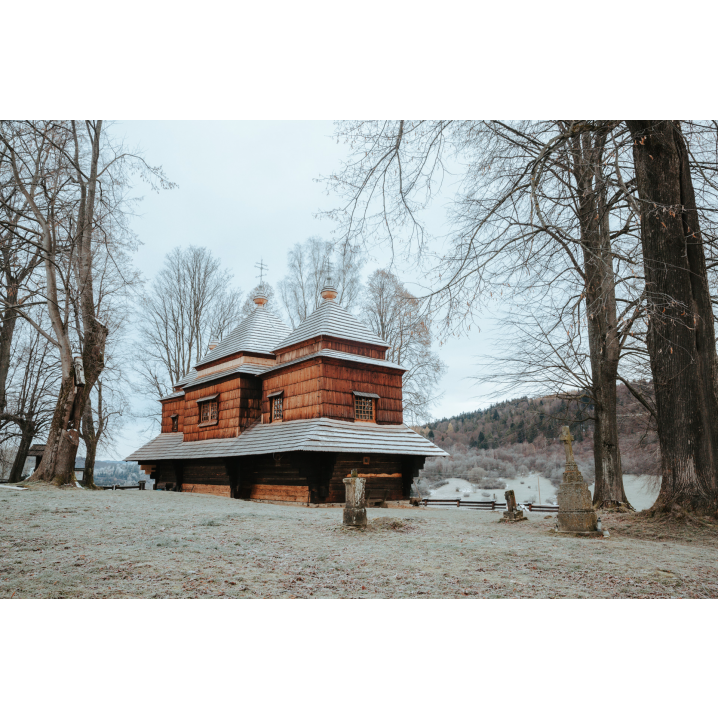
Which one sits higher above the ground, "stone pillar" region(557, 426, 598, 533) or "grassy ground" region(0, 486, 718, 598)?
"stone pillar" region(557, 426, 598, 533)

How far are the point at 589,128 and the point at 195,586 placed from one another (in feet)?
26.0

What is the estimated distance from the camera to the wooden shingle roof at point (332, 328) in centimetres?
1640

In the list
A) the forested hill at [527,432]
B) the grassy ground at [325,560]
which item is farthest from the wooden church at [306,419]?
the grassy ground at [325,560]

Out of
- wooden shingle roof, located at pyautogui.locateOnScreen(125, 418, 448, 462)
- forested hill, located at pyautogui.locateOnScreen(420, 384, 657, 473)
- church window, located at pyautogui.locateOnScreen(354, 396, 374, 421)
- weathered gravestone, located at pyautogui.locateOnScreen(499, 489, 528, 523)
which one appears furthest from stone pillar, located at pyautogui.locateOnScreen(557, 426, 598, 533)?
church window, located at pyautogui.locateOnScreen(354, 396, 374, 421)

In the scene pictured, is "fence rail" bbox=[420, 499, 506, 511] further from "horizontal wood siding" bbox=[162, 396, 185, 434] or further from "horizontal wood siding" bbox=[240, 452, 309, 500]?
"horizontal wood siding" bbox=[162, 396, 185, 434]

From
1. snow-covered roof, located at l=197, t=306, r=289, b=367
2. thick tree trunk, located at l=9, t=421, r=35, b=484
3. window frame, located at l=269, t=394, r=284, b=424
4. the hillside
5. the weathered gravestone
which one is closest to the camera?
the weathered gravestone

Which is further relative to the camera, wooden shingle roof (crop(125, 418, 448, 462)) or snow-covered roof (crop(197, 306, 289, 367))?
snow-covered roof (crop(197, 306, 289, 367))

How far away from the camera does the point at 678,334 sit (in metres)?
7.86

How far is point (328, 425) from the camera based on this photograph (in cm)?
1484

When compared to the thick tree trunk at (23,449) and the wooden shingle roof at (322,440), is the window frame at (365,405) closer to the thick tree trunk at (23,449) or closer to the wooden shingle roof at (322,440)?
the wooden shingle roof at (322,440)

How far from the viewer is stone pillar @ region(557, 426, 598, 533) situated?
8.04m

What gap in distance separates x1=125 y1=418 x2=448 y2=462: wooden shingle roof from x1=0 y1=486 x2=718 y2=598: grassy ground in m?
5.66

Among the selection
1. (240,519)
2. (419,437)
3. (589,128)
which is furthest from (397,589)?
(419,437)

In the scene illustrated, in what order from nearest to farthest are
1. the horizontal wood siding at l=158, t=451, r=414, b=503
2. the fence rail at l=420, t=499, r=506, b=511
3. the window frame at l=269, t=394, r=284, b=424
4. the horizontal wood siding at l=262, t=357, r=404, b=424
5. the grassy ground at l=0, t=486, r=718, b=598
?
1. the grassy ground at l=0, t=486, r=718, b=598
2. the horizontal wood siding at l=158, t=451, r=414, b=503
3. the horizontal wood siding at l=262, t=357, r=404, b=424
4. the window frame at l=269, t=394, r=284, b=424
5. the fence rail at l=420, t=499, r=506, b=511
